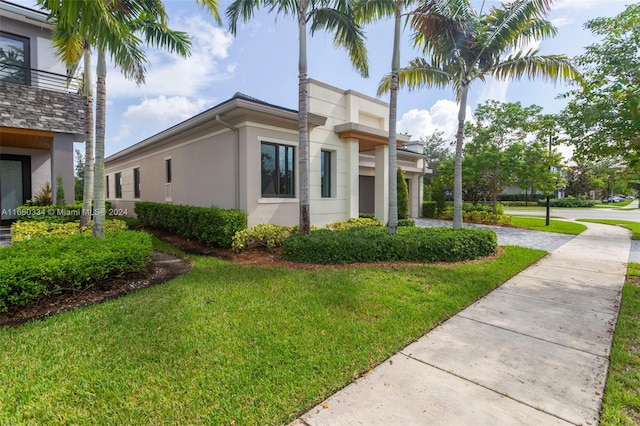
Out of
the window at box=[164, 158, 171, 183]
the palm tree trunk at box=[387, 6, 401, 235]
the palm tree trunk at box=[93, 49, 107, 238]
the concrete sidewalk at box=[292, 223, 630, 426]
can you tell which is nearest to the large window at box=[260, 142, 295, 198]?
the palm tree trunk at box=[387, 6, 401, 235]

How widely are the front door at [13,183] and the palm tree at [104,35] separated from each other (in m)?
5.81

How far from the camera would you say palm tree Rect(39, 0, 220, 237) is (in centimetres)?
451

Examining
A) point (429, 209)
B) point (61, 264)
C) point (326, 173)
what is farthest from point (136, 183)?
point (429, 209)

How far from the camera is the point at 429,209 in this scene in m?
20.0

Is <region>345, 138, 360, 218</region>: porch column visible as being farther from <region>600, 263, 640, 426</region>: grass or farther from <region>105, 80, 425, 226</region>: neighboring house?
<region>600, 263, 640, 426</region>: grass

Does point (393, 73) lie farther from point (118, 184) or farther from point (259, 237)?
point (118, 184)

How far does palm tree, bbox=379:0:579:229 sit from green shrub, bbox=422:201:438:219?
11216 mm

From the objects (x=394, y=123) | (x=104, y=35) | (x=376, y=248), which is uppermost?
(x=104, y=35)

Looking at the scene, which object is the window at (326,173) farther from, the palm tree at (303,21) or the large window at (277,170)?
the palm tree at (303,21)

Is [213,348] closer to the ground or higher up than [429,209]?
closer to the ground

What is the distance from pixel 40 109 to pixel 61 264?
25.4ft

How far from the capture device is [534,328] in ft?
13.1

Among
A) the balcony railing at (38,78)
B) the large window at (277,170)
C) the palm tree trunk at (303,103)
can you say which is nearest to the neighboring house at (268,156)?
the large window at (277,170)

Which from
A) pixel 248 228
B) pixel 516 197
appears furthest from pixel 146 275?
pixel 516 197
